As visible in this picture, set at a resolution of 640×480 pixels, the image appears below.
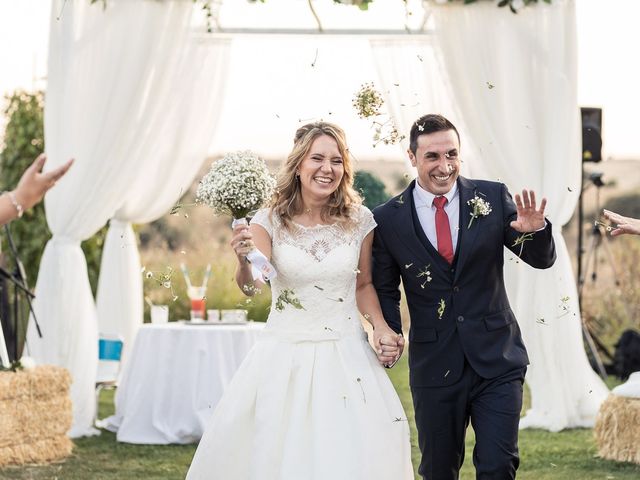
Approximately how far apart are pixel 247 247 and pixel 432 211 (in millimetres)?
685

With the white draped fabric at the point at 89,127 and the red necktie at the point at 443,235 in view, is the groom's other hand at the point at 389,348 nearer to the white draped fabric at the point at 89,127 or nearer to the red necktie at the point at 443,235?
the red necktie at the point at 443,235

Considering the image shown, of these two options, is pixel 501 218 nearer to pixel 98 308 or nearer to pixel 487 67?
pixel 487 67

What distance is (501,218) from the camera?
13.3ft

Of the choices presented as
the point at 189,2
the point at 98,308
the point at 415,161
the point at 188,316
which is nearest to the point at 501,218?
the point at 415,161

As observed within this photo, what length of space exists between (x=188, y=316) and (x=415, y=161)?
8.61m

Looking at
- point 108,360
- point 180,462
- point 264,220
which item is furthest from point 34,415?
point 264,220

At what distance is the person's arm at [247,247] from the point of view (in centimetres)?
389

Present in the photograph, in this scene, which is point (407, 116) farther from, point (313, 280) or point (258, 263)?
point (258, 263)

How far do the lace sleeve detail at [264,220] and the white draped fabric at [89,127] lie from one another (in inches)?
130

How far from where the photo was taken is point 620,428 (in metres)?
6.30

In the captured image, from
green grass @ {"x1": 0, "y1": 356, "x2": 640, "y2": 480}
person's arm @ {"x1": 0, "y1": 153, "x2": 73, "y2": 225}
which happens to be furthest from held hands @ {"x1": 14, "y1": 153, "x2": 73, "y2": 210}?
green grass @ {"x1": 0, "y1": 356, "x2": 640, "y2": 480}

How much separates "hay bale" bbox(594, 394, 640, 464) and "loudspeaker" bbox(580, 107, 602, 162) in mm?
3214

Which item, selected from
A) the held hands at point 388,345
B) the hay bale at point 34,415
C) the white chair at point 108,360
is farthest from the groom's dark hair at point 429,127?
the white chair at point 108,360

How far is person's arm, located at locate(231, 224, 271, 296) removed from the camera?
389cm
